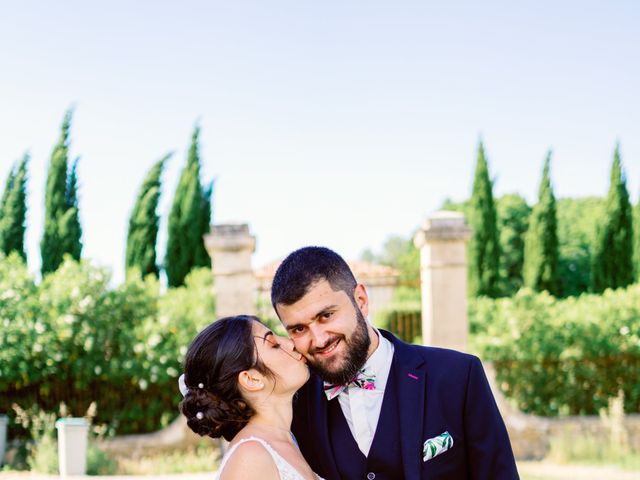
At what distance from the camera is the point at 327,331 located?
9.14 feet

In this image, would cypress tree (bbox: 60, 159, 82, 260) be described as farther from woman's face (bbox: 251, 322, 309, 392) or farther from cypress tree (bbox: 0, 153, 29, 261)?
woman's face (bbox: 251, 322, 309, 392)

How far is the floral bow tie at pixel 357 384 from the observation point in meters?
2.84

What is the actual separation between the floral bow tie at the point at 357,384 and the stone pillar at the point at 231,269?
7.51m

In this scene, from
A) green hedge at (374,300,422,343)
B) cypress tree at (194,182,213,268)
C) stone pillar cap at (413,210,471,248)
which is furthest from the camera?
cypress tree at (194,182,213,268)

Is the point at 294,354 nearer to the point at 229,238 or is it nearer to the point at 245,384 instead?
the point at 245,384

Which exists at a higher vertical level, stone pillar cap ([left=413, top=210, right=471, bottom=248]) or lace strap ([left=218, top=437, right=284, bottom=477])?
stone pillar cap ([left=413, top=210, right=471, bottom=248])

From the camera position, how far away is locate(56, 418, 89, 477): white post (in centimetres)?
955

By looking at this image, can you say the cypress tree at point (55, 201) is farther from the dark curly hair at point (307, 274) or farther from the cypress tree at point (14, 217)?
the dark curly hair at point (307, 274)

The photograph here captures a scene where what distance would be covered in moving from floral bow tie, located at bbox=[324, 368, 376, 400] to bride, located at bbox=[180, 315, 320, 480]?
0.13 metres

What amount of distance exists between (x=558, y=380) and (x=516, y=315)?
1183 millimetres

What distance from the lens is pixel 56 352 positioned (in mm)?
10664

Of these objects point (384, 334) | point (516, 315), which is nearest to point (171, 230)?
point (516, 315)

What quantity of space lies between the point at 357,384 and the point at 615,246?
832 inches

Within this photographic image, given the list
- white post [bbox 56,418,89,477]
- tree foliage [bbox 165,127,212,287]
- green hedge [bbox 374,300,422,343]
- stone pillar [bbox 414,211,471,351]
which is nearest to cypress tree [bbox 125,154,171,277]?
tree foliage [bbox 165,127,212,287]
